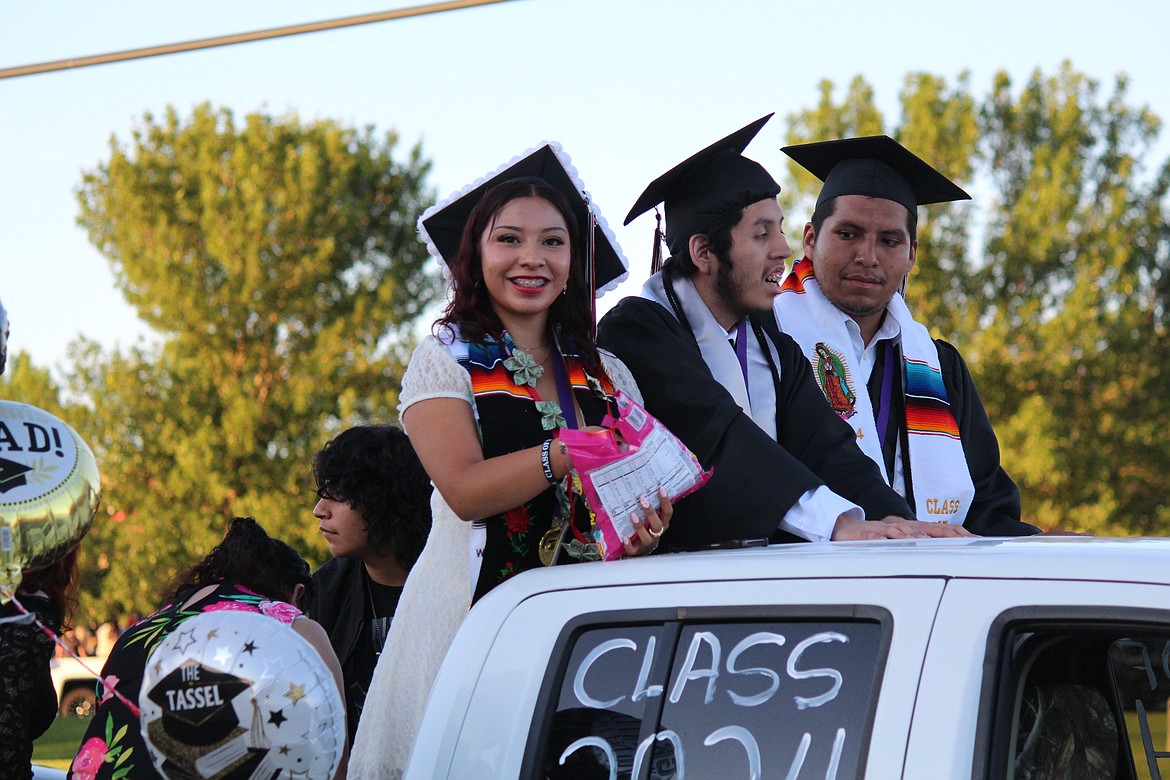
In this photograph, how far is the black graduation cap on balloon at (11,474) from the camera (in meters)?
2.32

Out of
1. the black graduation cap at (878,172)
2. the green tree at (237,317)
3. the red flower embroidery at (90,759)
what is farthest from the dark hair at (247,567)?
the green tree at (237,317)

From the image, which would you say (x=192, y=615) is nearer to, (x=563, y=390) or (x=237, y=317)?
(x=563, y=390)

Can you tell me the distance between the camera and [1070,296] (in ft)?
74.3

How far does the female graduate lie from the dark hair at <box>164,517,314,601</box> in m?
0.84

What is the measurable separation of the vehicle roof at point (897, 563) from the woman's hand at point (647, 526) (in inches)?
10.7

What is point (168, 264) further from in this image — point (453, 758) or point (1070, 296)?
point (453, 758)

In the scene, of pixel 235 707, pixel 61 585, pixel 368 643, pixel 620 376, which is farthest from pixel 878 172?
pixel 235 707

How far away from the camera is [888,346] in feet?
13.6

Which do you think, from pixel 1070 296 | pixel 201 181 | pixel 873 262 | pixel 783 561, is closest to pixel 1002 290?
pixel 1070 296

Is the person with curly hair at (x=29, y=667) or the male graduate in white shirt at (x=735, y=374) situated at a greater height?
the male graduate in white shirt at (x=735, y=374)

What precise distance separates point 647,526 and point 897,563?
74 cm

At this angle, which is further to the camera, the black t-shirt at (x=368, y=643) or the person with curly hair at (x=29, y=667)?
the black t-shirt at (x=368, y=643)

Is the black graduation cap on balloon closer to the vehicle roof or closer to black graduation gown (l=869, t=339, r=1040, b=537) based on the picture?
the vehicle roof

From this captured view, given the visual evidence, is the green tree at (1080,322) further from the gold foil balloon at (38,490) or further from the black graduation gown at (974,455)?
the gold foil balloon at (38,490)
